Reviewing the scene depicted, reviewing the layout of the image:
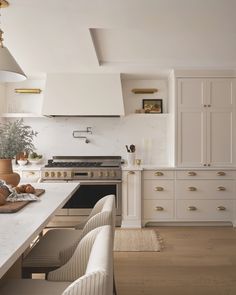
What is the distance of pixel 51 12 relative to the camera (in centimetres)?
245

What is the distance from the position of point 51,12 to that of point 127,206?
273 centimetres

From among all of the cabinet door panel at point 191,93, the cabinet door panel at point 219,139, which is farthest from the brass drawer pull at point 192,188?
the cabinet door panel at point 191,93

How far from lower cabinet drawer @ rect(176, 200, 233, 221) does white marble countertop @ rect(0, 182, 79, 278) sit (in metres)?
2.48

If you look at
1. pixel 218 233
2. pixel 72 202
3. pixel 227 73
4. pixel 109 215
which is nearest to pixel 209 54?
pixel 227 73

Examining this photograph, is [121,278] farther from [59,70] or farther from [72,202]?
[59,70]

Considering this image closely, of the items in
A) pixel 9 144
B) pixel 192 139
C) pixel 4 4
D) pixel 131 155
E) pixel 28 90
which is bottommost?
pixel 131 155

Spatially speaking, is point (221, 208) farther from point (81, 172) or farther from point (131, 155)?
point (81, 172)

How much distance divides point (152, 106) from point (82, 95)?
115 centimetres

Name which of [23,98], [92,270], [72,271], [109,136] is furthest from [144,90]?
[92,270]

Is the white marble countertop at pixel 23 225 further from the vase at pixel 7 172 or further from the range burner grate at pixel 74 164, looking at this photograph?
the range burner grate at pixel 74 164

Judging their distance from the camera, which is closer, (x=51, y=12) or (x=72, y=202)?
(x=51, y=12)

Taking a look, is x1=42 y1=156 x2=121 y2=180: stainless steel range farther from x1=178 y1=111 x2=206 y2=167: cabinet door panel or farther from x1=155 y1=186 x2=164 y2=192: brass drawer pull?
x1=178 y1=111 x2=206 y2=167: cabinet door panel

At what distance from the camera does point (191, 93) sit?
4.30m

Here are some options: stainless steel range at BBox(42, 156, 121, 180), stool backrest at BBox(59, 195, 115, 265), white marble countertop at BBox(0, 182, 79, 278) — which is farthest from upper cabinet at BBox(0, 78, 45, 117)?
stool backrest at BBox(59, 195, 115, 265)
